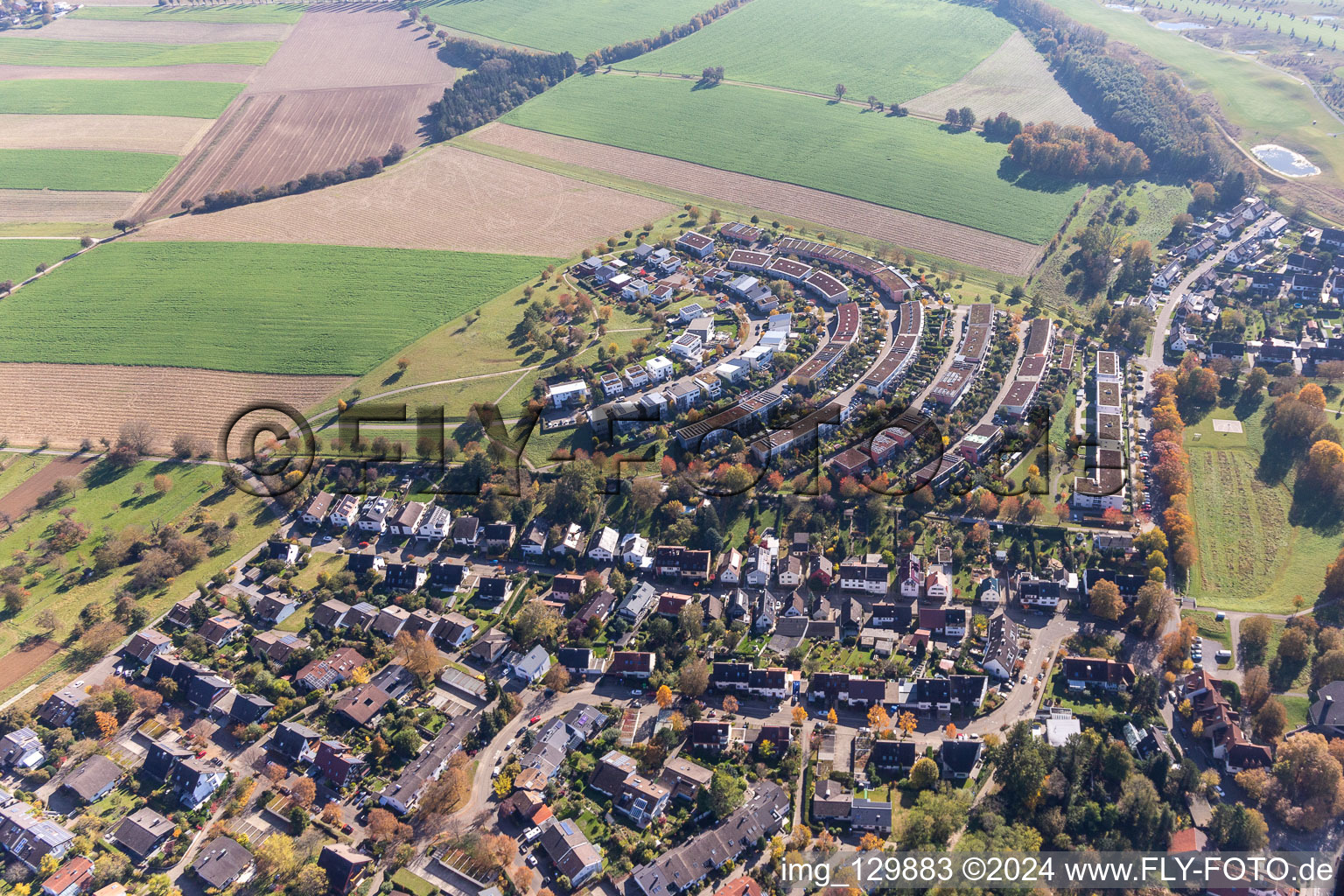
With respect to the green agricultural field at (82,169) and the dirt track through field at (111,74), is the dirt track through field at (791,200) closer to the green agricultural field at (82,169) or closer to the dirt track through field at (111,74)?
the green agricultural field at (82,169)

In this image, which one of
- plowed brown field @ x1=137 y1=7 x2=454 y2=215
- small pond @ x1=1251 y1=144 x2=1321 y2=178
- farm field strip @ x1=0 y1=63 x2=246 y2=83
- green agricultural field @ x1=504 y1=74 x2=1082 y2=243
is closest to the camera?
green agricultural field @ x1=504 y1=74 x2=1082 y2=243

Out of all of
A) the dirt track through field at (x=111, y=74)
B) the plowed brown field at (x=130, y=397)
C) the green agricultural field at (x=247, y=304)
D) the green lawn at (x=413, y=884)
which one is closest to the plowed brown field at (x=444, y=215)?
the green agricultural field at (x=247, y=304)

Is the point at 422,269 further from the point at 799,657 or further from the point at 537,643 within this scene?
the point at 799,657

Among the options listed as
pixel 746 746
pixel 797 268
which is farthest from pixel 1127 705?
pixel 797 268

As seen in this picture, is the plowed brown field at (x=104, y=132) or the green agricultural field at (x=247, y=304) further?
the plowed brown field at (x=104, y=132)

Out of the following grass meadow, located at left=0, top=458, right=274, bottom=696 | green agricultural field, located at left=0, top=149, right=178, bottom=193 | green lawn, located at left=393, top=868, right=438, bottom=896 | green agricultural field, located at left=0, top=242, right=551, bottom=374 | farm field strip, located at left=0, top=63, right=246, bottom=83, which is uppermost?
farm field strip, located at left=0, top=63, right=246, bottom=83

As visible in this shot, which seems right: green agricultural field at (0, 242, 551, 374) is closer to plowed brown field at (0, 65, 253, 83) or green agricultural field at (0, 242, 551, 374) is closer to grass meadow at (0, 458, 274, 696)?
grass meadow at (0, 458, 274, 696)

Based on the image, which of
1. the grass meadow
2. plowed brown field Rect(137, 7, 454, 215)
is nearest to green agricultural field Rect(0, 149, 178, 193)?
plowed brown field Rect(137, 7, 454, 215)
